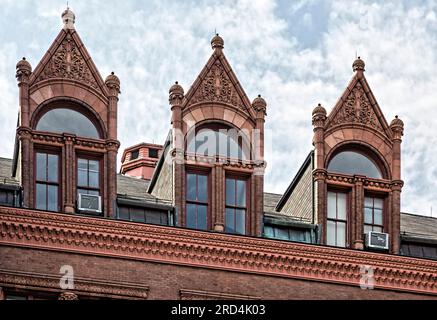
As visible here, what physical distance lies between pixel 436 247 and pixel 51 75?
1504 cm

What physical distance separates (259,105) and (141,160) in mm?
13896

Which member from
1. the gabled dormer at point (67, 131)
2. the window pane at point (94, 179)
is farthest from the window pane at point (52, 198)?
the window pane at point (94, 179)

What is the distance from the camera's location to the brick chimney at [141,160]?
289ft

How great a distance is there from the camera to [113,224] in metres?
71.9

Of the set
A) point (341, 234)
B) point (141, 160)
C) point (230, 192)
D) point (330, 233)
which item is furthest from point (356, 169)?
point (141, 160)

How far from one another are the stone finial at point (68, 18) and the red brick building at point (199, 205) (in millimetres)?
76

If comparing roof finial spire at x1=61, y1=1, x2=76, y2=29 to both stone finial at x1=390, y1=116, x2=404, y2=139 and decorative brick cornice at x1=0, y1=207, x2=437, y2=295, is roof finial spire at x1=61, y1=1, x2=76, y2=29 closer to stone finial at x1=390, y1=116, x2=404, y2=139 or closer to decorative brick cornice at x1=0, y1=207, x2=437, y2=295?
decorative brick cornice at x1=0, y1=207, x2=437, y2=295

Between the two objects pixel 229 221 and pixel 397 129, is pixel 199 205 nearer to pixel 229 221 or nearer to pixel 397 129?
pixel 229 221

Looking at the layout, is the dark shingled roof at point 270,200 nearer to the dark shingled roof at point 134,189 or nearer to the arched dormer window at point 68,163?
the dark shingled roof at point 134,189

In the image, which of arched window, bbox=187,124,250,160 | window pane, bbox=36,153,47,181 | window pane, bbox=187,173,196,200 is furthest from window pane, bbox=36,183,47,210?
arched window, bbox=187,124,250,160
